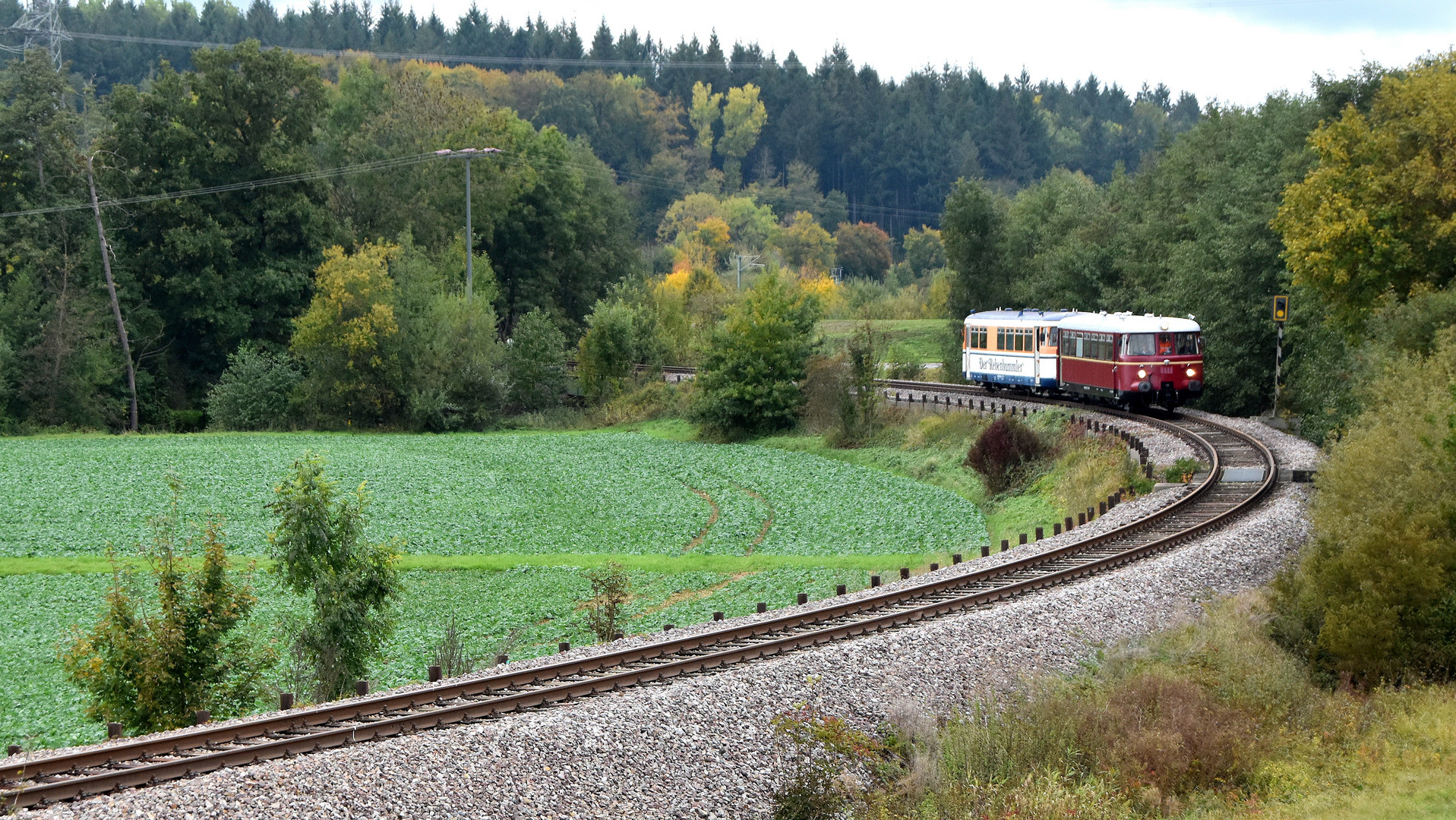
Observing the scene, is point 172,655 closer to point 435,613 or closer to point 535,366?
point 435,613

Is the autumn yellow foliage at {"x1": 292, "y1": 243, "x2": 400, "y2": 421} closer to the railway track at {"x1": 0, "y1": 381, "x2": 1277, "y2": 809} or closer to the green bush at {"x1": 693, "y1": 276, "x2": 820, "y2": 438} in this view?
the green bush at {"x1": 693, "y1": 276, "x2": 820, "y2": 438}

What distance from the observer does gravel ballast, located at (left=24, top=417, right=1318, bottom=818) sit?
37.9 feet

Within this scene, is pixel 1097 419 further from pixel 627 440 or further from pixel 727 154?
pixel 727 154

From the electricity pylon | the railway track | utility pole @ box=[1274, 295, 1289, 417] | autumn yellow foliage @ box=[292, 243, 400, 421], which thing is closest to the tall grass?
the railway track

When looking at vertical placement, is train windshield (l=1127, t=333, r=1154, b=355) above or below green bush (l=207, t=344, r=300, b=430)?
above

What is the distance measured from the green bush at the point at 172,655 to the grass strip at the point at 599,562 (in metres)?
13.7

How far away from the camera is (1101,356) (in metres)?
40.5

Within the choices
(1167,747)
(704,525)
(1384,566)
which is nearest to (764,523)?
(704,525)

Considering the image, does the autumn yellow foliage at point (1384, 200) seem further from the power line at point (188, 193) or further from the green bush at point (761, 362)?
the power line at point (188, 193)

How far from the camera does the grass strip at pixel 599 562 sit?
30297mm

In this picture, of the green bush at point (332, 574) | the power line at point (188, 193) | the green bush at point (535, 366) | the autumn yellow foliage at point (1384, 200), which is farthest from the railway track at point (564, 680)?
the power line at point (188, 193)

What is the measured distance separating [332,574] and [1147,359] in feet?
91.2

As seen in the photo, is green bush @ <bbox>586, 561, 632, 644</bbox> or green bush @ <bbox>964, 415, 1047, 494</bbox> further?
green bush @ <bbox>964, 415, 1047, 494</bbox>

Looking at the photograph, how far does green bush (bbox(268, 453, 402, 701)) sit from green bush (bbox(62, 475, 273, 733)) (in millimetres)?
1014
